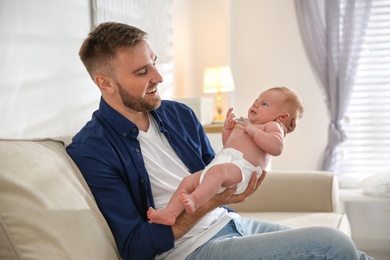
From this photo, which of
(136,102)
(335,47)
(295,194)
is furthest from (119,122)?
(335,47)

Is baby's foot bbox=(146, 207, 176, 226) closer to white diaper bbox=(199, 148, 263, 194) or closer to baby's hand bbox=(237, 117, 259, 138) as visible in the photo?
white diaper bbox=(199, 148, 263, 194)

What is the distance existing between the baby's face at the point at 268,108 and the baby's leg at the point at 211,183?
320mm

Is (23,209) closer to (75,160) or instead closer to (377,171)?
(75,160)

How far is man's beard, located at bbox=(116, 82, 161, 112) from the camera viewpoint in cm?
190

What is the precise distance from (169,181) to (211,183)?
0.79 ft

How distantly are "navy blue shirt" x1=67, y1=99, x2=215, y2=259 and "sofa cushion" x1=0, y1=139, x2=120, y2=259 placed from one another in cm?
4

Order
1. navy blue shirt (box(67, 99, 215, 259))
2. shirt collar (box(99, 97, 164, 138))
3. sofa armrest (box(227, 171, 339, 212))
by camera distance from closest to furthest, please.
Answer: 1. navy blue shirt (box(67, 99, 215, 259))
2. shirt collar (box(99, 97, 164, 138))
3. sofa armrest (box(227, 171, 339, 212))

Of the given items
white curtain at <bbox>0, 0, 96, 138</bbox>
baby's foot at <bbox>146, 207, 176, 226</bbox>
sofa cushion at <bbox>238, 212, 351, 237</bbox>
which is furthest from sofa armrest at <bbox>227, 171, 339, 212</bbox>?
baby's foot at <bbox>146, 207, 176, 226</bbox>

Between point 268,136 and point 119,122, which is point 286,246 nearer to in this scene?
point 268,136

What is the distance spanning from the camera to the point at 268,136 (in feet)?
6.14

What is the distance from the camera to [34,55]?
2264mm

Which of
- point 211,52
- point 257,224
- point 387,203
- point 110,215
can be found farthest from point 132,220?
point 211,52

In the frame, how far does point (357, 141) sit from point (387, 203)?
26.6 inches

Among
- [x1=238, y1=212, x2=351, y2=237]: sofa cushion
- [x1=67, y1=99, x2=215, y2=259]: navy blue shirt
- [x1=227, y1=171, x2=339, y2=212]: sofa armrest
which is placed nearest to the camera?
[x1=67, y1=99, x2=215, y2=259]: navy blue shirt
